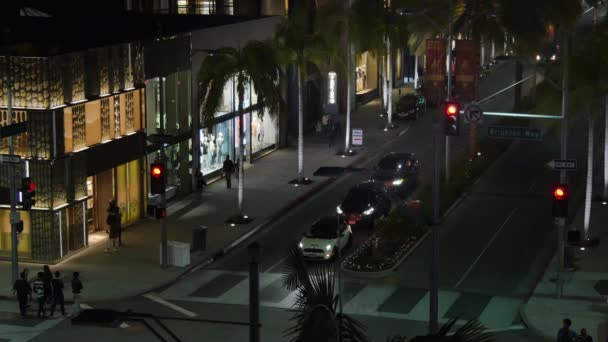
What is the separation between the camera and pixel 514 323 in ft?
102

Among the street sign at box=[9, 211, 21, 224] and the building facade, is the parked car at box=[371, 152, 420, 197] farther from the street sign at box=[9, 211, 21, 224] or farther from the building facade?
the street sign at box=[9, 211, 21, 224]

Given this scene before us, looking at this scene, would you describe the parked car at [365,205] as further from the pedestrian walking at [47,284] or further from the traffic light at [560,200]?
the pedestrian walking at [47,284]

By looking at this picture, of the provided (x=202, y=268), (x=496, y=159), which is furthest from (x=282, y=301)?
(x=496, y=159)

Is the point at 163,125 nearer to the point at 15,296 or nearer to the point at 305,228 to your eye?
the point at 305,228

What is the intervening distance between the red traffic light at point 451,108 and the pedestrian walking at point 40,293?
12.3 metres

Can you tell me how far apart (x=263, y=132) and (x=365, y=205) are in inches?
668

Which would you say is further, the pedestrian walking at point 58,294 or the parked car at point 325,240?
the parked car at point 325,240

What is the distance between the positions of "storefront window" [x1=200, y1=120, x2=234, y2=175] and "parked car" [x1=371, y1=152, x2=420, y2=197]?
772 centimetres

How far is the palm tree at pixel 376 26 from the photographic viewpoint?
194ft

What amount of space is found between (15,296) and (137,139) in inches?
429

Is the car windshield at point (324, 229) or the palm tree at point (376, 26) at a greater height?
the palm tree at point (376, 26)

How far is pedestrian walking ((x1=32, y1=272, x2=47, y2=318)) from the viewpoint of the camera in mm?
30750

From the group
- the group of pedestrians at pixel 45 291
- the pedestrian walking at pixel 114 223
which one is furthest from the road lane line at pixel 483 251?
the pedestrian walking at pixel 114 223

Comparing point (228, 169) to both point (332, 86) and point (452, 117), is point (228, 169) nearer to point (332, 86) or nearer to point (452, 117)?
point (452, 117)
